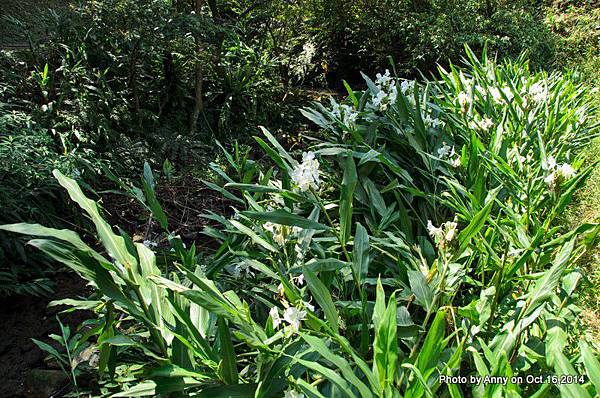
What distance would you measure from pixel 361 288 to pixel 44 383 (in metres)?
1.25

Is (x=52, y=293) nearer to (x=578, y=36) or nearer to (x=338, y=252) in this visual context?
(x=338, y=252)

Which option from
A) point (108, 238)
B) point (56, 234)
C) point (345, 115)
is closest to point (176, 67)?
point (345, 115)

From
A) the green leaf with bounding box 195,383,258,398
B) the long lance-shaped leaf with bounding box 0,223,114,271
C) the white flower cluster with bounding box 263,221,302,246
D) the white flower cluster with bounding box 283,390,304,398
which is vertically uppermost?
the long lance-shaped leaf with bounding box 0,223,114,271

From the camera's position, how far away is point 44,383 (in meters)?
1.72

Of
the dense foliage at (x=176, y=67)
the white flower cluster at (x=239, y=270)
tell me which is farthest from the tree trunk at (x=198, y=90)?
the white flower cluster at (x=239, y=270)

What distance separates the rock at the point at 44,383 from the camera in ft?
5.60

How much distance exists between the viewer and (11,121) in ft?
7.97

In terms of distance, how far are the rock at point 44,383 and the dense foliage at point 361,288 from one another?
0.15 feet

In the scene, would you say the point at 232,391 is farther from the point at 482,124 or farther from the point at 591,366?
the point at 482,124

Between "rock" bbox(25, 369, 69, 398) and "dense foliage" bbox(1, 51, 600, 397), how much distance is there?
45 millimetres

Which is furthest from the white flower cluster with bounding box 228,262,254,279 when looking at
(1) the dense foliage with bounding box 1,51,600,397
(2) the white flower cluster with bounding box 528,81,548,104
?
(2) the white flower cluster with bounding box 528,81,548,104

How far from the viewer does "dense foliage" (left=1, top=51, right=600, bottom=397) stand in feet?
3.06

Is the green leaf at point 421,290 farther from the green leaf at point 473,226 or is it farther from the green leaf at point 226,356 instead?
the green leaf at point 226,356

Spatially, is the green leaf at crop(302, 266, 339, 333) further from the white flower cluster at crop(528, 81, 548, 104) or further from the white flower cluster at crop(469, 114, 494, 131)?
the white flower cluster at crop(528, 81, 548, 104)
